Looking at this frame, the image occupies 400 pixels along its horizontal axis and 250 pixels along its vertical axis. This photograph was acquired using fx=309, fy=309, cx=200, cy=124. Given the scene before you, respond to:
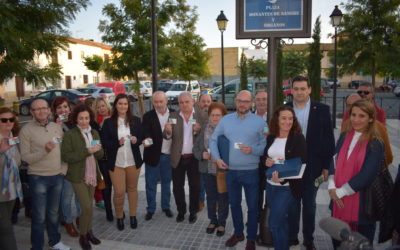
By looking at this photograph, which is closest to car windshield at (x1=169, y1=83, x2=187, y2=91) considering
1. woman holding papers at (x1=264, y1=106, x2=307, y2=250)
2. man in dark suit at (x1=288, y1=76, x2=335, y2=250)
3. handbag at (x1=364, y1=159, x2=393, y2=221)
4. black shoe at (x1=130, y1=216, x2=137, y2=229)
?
black shoe at (x1=130, y1=216, x2=137, y2=229)

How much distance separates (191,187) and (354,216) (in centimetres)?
244

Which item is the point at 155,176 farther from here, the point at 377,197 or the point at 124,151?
the point at 377,197

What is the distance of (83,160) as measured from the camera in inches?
156

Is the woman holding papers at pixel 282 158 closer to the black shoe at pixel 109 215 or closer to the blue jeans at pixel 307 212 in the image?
the blue jeans at pixel 307 212

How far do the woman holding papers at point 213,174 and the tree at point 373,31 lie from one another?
15.5 meters

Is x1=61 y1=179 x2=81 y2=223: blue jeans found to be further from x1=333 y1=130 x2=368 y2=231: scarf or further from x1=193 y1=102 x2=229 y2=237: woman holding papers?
x1=333 y1=130 x2=368 y2=231: scarf

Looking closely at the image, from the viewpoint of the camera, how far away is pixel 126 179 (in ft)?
15.3

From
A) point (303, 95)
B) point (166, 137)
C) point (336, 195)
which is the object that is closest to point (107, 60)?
point (166, 137)

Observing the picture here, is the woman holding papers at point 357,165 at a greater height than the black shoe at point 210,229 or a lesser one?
greater

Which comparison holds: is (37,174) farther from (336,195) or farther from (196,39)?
(196,39)

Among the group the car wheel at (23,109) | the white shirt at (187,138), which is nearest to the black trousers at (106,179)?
the white shirt at (187,138)

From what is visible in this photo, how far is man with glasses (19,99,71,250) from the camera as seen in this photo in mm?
3549

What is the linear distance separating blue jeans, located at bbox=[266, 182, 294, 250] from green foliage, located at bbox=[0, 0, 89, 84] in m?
3.72

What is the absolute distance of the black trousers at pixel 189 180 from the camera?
15.6ft
